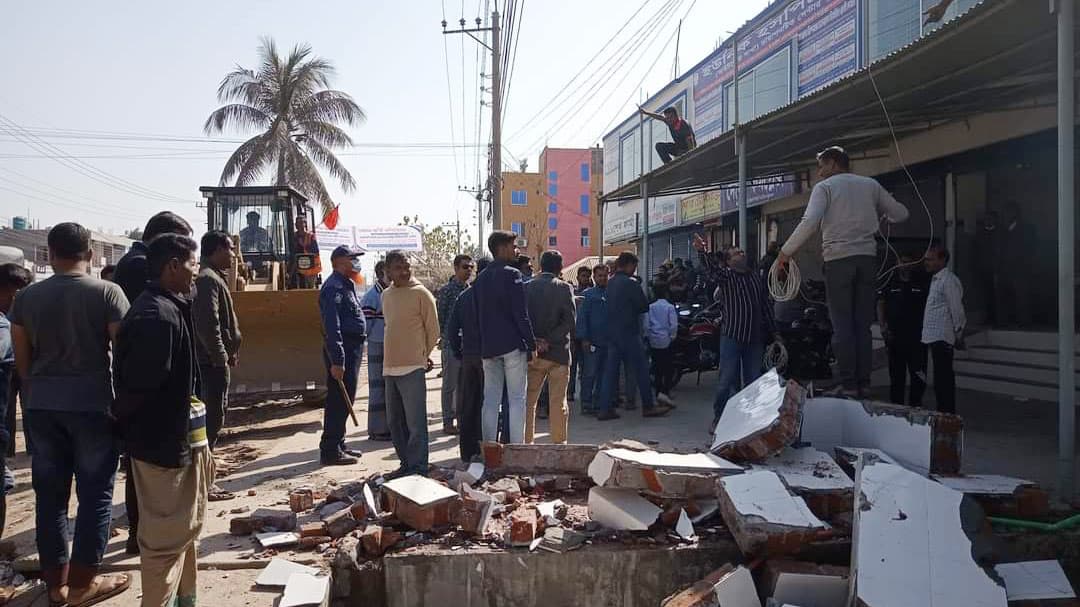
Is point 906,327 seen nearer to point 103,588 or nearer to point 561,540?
point 561,540

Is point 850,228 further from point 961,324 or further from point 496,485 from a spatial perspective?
point 496,485

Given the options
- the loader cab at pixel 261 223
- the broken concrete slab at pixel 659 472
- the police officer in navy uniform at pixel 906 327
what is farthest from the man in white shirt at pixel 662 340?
the loader cab at pixel 261 223

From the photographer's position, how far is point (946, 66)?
18.2 feet

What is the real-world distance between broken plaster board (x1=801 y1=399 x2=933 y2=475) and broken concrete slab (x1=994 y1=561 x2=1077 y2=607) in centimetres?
93

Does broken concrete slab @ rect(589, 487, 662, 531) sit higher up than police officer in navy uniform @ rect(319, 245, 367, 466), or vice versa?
police officer in navy uniform @ rect(319, 245, 367, 466)

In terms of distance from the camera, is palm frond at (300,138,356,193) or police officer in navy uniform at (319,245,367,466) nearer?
police officer in navy uniform at (319,245,367,466)

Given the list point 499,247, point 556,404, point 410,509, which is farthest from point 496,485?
point 499,247

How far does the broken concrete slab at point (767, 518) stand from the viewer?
3484 mm

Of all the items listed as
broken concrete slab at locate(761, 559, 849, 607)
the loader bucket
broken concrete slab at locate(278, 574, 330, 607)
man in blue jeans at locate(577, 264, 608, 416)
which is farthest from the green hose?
the loader bucket

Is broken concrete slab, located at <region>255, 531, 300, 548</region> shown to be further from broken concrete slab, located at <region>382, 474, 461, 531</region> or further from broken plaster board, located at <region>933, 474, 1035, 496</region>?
broken plaster board, located at <region>933, 474, 1035, 496</region>

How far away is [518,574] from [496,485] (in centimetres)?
89

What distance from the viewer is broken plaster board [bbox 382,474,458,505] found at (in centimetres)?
399

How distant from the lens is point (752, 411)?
4.75 meters

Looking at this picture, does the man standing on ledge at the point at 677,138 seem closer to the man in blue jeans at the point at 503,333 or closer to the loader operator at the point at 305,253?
the loader operator at the point at 305,253
